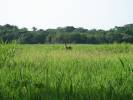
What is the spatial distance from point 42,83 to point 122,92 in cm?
106

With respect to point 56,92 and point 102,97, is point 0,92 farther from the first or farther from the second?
point 102,97

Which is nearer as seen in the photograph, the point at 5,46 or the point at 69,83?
the point at 69,83

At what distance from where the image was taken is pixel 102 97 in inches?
145

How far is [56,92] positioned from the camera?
3.88 m

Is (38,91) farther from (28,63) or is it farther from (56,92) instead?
(28,63)

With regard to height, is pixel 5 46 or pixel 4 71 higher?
pixel 5 46

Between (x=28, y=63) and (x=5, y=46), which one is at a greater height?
(x=5, y=46)

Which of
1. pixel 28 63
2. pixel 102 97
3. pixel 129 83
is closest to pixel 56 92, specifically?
pixel 102 97

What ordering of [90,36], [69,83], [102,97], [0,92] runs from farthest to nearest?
[90,36]
[69,83]
[0,92]
[102,97]

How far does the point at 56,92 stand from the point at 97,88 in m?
0.53

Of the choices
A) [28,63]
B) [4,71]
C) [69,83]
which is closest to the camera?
[69,83]

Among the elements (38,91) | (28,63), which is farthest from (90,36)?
(38,91)

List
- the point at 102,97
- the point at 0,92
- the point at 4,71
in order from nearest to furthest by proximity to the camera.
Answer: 1. the point at 102,97
2. the point at 0,92
3. the point at 4,71

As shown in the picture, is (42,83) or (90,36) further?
(90,36)
